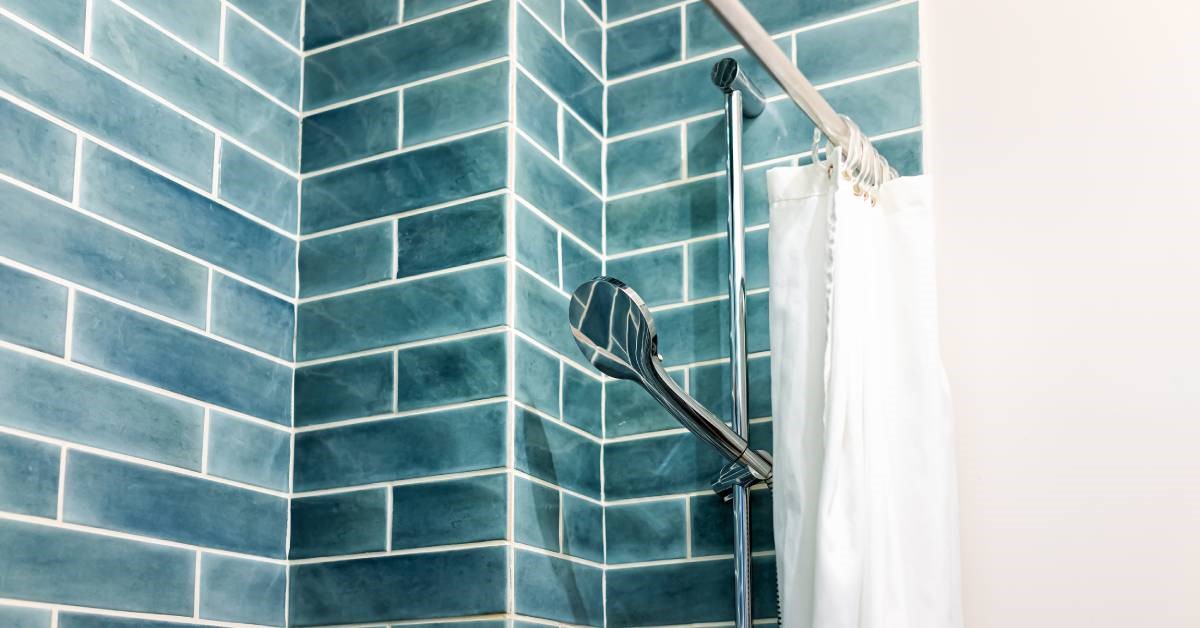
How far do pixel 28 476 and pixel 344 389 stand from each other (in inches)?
15.3

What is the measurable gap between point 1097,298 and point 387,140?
83 cm

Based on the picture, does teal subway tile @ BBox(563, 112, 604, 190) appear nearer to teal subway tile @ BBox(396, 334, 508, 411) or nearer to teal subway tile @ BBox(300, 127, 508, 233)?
teal subway tile @ BBox(300, 127, 508, 233)

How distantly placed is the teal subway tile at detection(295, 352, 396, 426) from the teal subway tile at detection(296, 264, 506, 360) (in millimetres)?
19

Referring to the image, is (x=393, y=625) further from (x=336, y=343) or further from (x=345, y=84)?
(x=345, y=84)

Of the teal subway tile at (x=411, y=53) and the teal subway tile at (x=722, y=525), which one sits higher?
the teal subway tile at (x=411, y=53)

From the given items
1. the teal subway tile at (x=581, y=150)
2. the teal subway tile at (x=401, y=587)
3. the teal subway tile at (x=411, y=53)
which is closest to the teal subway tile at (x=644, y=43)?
the teal subway tile at (x=581, y=150)

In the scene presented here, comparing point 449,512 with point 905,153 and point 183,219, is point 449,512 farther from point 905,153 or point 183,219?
point 905,153

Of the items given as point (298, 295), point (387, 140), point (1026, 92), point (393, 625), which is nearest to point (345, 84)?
point (387, 140)

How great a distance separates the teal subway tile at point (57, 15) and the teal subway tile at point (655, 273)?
68cm

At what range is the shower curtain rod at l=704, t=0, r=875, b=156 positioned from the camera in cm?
110

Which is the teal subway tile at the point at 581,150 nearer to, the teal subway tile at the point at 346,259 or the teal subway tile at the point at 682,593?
the teal subway tile at the point at 346,259

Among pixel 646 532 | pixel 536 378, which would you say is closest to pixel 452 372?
pixel 536 378

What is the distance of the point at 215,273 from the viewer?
140 centimetres

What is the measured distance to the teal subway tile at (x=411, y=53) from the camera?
148 centimetres
